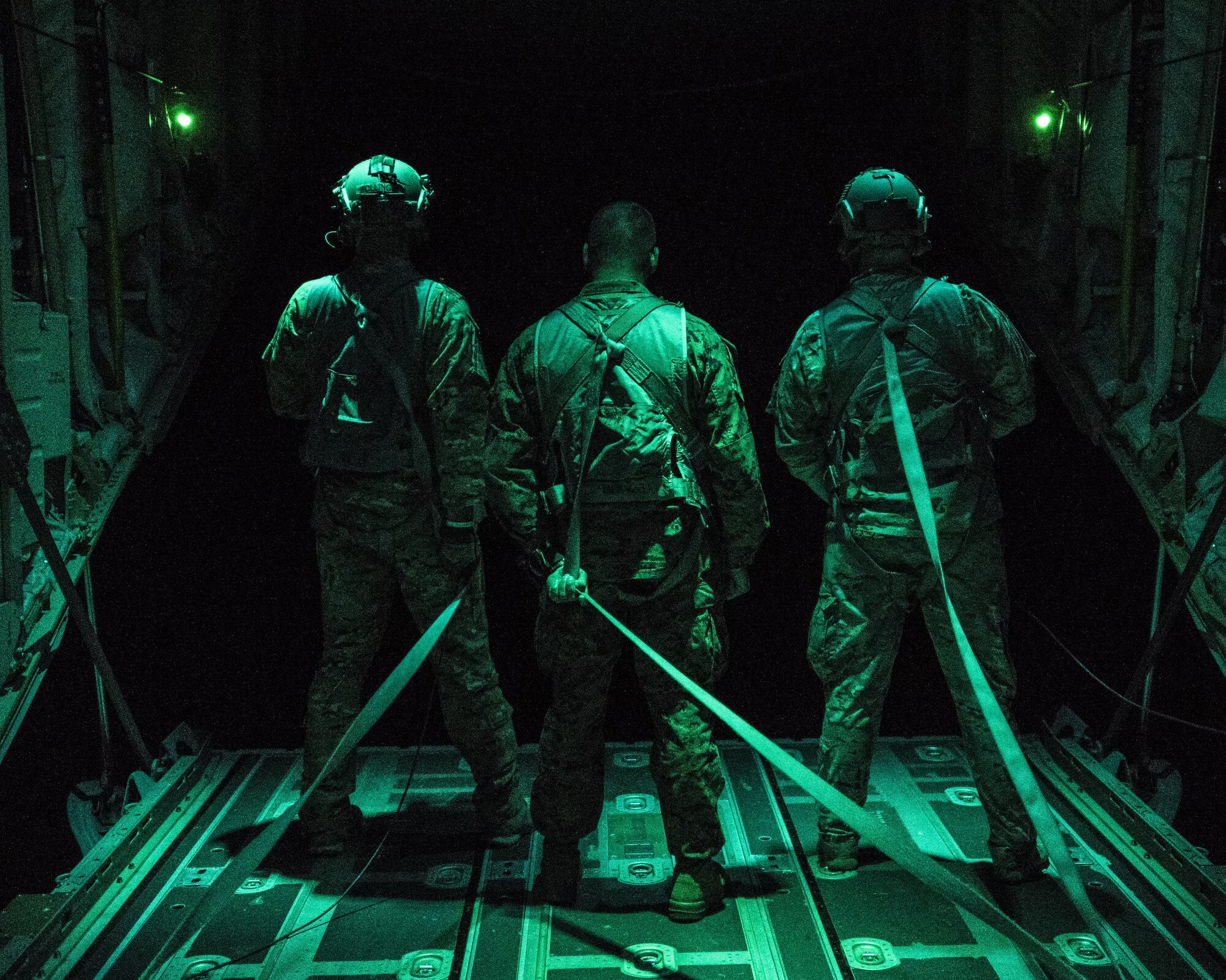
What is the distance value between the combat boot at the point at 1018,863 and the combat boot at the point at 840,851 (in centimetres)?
45

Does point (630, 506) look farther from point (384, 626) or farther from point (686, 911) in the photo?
point (686, 911)

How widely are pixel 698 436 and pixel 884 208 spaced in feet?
3.02

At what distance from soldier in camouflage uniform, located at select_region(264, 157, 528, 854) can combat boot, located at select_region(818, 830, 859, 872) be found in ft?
3.57

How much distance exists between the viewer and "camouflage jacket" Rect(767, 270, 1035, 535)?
144 inches

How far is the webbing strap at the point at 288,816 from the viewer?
323 centimetres

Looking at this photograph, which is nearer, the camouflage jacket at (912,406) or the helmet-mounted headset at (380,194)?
the camouflage jacket at (912,406)

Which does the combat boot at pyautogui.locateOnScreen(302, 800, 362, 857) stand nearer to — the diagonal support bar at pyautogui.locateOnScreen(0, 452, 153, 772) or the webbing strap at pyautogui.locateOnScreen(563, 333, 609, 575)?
the diagonal support bar at pyautogui.locateOnScreen(0, 452, 153, 772)

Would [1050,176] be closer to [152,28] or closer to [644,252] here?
[644,252]

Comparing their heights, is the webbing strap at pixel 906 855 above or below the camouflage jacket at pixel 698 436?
below

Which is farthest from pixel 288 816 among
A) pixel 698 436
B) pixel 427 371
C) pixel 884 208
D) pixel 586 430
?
pixel 884 208

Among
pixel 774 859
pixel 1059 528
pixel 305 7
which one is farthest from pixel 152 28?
pixel 1059 528

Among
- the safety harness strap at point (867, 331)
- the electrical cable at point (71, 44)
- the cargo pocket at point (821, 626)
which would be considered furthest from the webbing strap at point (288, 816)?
the electrical cable at point (71, 44)

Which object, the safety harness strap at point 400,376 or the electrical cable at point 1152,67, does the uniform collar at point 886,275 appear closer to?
the electrical cable at point 1152,67

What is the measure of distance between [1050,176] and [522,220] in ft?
7.13
